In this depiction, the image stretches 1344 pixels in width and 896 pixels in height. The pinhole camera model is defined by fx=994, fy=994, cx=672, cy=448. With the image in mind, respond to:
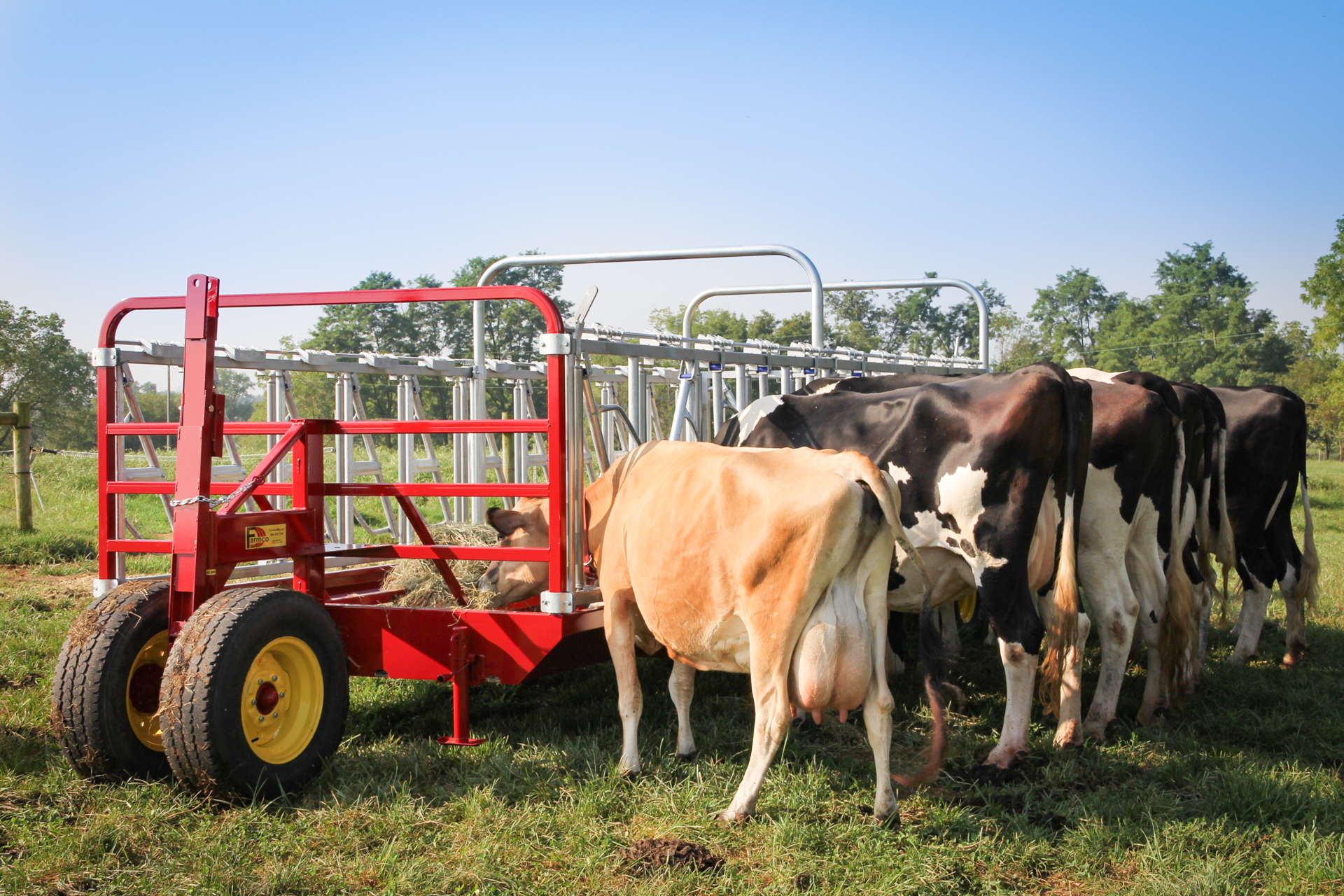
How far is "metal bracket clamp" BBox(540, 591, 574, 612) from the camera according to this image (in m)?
4.38

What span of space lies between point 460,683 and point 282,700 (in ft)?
2.44

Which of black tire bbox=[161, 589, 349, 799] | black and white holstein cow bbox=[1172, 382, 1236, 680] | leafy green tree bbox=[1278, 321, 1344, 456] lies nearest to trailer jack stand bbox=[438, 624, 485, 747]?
black tire bbox=[161, 589, 349, 799]

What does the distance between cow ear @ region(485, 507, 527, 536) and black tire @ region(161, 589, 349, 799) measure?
1.21m

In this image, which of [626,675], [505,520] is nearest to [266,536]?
[505,520]

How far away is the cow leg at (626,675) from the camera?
14.4ft

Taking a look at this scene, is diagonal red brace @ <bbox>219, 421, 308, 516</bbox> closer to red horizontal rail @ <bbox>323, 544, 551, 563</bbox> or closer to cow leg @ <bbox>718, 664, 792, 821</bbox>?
red horizontal rail @ <bbox>323, 544, 551, 563</bbox>

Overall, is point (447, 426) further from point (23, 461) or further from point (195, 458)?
point (23, 461)

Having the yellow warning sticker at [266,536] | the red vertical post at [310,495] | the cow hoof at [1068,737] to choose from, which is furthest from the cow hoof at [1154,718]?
the yellow warning sticker at [266,536]

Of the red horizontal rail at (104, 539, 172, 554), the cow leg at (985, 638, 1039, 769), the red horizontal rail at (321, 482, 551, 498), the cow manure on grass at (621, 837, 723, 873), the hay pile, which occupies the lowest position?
the cow manure on grass at (621, 837, 723, 873)

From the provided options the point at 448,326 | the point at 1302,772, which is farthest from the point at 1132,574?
the point at 448,326

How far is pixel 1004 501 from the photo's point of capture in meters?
4.88

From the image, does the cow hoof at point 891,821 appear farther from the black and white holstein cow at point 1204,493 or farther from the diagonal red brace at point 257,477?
the black and white holstein cow at point 1204,493

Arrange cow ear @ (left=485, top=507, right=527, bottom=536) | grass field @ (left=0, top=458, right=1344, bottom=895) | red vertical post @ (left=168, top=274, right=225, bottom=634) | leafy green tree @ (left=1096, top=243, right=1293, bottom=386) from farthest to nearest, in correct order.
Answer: leafy green tree @ (left=1096, top=243, right=1293, bottom=386) → cow ear @ (left=485, top=507, right=527, bottom=536) → red vertical post @ (left=168, top=274, right=225, bottom=634) → grass field @ (left=0, top=458, right=1344, bottom=895)

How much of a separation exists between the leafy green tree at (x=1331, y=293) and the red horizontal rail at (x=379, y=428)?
40.9 m
